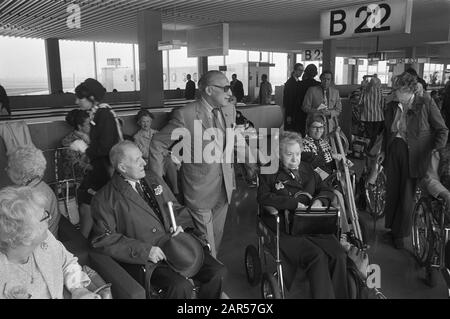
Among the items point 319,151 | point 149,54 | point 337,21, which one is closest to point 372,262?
point 319,151

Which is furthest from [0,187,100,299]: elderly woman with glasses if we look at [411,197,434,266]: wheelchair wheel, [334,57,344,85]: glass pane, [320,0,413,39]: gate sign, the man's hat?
[334,57,344,85]: glass pane

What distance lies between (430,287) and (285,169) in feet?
4.68

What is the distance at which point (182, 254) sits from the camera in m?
2.23

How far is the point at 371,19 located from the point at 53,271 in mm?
7667

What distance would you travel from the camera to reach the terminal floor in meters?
3.03

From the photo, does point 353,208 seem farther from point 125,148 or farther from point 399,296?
point 125,148

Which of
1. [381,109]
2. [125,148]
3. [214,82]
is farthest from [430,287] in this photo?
[381,109]

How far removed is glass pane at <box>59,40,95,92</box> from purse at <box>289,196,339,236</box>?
1609 cm

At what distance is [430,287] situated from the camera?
3.10 m

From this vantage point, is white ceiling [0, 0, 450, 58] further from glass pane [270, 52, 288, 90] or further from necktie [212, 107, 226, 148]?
glass pane [270, 52, 288, 90]

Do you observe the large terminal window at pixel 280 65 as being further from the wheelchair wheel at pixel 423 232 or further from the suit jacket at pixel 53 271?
the suit jacket at pixel 53 271

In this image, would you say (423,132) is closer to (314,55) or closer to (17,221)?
(17,221)

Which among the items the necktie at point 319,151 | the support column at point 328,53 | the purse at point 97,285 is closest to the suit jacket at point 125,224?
the purse at point 97,285

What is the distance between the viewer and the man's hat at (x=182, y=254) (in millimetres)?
2232
